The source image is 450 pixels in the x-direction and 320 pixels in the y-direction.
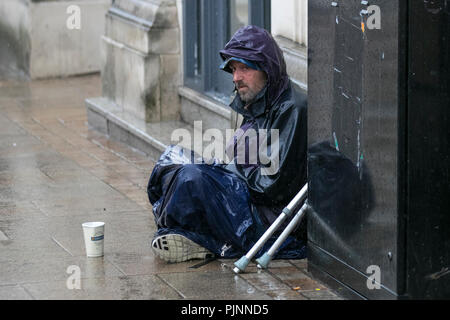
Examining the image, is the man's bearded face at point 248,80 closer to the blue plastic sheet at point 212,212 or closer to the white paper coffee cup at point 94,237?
the blue plastic sheet at point 212,212

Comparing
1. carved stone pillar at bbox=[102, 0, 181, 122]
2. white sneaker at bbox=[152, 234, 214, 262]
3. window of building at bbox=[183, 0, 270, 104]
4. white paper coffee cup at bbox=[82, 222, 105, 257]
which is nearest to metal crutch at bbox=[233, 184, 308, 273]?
white sneaker at bbox=[152, 234, 214, 262]

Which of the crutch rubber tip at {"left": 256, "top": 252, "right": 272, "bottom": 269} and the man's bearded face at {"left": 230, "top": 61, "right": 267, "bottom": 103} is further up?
the man's bearded face at {"left": 230, "top": 61, "right": 267, "bottom": 103}

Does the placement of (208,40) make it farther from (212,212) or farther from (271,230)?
(271,230)

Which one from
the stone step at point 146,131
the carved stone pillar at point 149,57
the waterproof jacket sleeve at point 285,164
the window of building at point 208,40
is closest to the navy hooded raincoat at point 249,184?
the waterproof jacket sleeve at point 285,164

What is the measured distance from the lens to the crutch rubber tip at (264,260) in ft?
18.2

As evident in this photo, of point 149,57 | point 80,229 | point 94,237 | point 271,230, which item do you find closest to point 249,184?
point 271,230

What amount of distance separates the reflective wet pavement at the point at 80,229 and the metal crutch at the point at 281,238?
0.22 ft

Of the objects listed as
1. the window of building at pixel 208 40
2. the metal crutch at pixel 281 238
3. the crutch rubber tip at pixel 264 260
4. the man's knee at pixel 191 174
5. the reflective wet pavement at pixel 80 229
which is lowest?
the reflective wet pavement at pixel 80 229

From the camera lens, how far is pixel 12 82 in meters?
12.9

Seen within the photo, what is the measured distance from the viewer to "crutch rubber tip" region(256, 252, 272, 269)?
18.2ft

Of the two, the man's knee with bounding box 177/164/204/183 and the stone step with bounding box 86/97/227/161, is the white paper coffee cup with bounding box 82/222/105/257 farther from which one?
the stone step with bounding box 86/97/227/161

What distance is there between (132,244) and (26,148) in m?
3.30

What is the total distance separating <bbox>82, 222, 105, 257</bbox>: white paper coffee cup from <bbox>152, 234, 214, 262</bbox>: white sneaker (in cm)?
33
